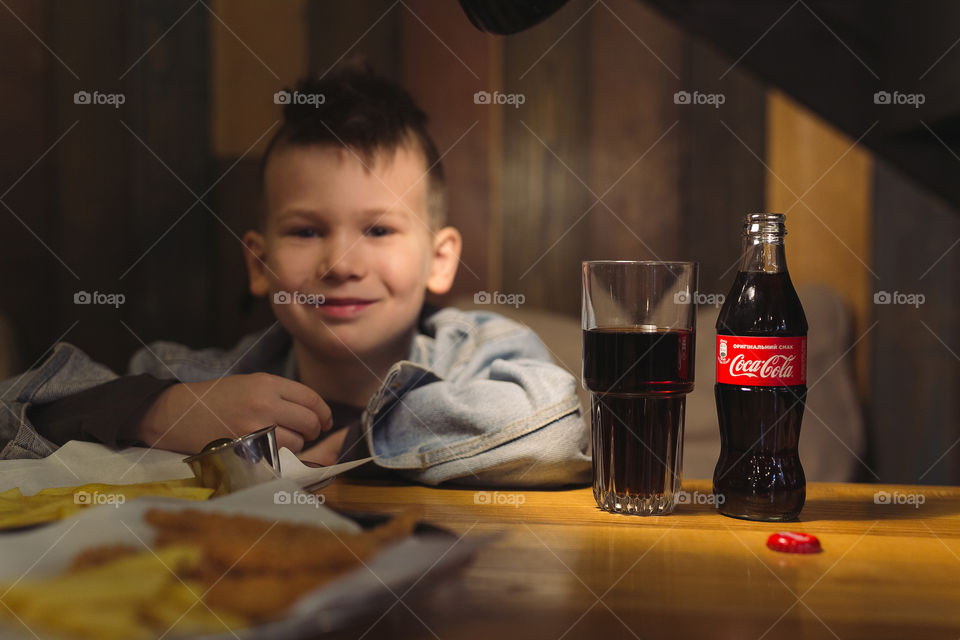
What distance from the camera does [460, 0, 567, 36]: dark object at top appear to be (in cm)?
67

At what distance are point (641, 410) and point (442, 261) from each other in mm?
583

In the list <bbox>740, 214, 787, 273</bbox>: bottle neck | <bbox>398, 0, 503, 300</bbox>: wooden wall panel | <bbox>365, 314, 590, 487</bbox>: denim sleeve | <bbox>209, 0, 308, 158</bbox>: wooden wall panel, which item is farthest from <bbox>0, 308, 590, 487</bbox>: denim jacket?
<bbox>209, 0, 308, 158</bbox>: wooden wall panel

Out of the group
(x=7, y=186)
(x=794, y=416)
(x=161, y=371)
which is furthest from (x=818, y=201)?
(x=7, y=186)

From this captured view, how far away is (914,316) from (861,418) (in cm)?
20

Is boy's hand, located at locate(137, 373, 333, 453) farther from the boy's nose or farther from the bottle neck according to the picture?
the bottle neck

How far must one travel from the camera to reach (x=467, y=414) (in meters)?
0.79

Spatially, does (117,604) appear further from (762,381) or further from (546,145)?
(546,145)

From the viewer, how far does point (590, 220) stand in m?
1.64

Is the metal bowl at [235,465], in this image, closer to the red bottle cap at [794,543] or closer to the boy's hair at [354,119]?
the red bottle cap at [794,543]

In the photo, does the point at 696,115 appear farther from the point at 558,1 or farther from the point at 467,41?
the point at 558,1

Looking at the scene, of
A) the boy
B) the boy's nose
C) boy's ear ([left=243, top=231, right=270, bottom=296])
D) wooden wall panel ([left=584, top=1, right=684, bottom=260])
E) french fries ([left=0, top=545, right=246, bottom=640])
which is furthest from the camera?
wooden wall panel ([left=584, top=1, right=684, bottom=260])

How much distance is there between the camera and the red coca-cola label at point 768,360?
25.8 inches

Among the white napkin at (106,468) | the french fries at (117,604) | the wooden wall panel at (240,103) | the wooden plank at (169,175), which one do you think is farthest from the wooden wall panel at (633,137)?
the french fries at (117,604)

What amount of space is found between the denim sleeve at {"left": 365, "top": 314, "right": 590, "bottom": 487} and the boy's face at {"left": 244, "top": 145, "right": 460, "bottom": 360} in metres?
0.24
